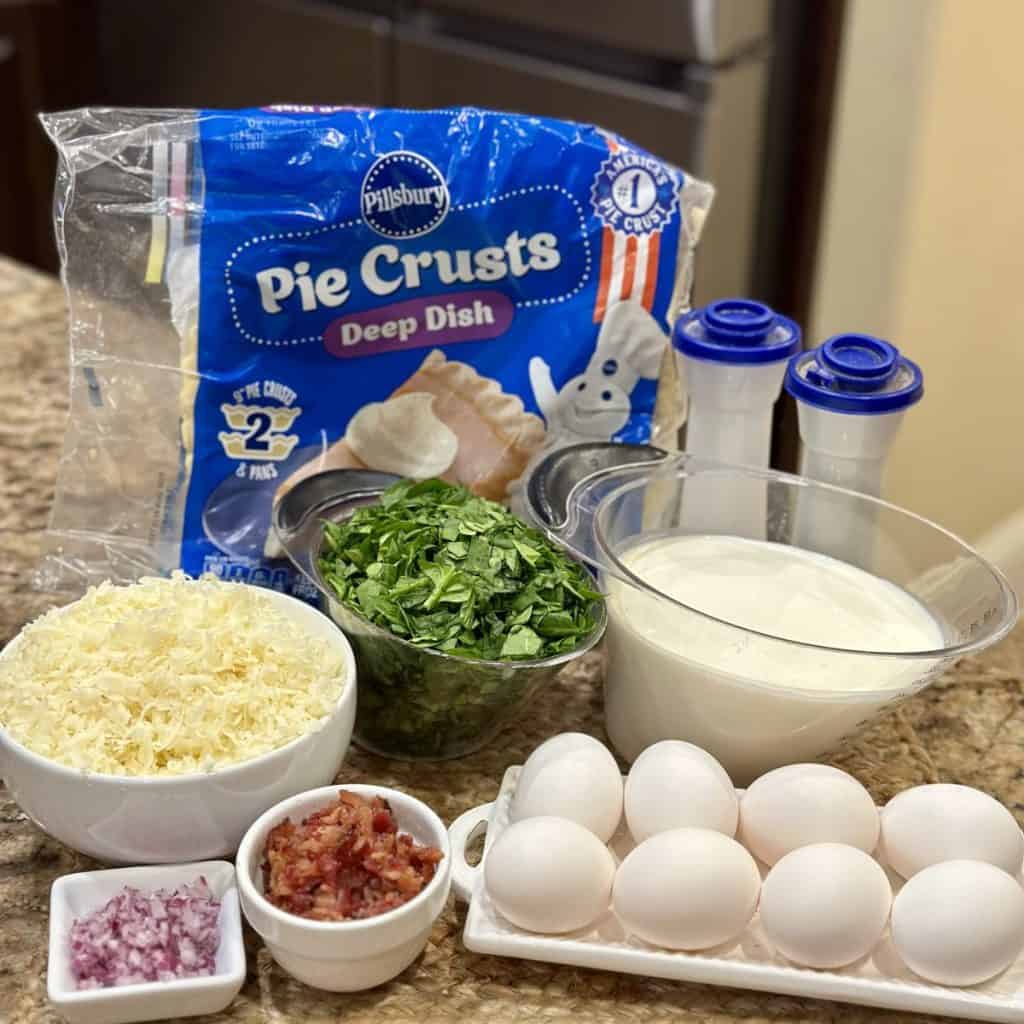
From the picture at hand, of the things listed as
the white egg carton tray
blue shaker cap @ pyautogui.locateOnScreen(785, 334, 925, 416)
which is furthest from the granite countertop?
blue shaker cap @ pyautogui.locateOnScreen(785, 334, 925, 416)

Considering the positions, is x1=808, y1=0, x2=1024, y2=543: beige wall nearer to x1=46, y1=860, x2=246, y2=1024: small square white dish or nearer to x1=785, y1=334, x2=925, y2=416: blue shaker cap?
x1=785, y1=334, x2=925, y2=416: blue shaker cap

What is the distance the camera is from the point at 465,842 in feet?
3.08

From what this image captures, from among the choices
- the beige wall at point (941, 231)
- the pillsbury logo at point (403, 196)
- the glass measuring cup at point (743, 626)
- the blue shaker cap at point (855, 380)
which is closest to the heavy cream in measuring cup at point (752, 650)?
the glass measuring cup at point (743, 626)

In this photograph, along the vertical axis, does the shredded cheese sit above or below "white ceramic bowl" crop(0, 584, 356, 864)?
above

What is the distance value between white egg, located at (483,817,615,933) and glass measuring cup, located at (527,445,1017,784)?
175mm

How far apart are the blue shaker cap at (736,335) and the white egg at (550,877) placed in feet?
1.42

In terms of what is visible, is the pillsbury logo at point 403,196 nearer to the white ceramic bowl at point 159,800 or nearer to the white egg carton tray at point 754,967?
the white ceramic bowl at point 159,800

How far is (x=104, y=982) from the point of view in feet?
2.65

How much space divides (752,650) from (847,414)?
21cm

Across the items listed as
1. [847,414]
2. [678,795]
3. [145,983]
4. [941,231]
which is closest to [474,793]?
[678,795]

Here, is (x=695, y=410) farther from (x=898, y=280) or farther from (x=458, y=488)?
(x=898, y=280)

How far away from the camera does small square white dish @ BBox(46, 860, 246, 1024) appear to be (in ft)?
2.61

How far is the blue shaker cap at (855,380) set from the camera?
1.06 metres

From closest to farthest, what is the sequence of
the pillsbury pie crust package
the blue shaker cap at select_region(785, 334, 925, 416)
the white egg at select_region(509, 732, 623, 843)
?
the white egg at select_region(509, 732, 623, 843) → the blue shaker cap at select_region(785, 334, 925, 416) → the pillsbury pie crust package
